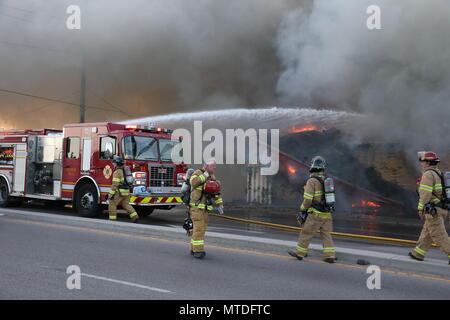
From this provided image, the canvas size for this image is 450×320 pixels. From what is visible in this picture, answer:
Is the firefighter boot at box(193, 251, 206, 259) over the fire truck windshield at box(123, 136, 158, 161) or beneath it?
beneath

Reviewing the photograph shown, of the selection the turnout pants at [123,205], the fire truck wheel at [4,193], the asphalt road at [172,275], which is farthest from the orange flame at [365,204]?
the fire truck wheel at [4,193]

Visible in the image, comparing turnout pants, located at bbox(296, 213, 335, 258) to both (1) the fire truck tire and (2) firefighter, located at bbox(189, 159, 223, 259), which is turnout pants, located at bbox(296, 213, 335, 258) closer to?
(2) firefighter, located at bbox(189, 159, 223, 259)

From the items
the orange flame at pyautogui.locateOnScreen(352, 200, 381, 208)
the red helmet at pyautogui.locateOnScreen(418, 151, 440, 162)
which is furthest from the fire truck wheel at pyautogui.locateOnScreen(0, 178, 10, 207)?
the red helmet at pyautogui.locateOnScreen(418, 151, 440, 162)

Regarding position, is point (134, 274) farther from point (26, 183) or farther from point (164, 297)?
point (26, 183)

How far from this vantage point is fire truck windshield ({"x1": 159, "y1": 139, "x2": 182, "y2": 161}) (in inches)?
427

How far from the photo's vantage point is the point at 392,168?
1369 cm

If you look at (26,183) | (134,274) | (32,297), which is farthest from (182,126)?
(32,297)

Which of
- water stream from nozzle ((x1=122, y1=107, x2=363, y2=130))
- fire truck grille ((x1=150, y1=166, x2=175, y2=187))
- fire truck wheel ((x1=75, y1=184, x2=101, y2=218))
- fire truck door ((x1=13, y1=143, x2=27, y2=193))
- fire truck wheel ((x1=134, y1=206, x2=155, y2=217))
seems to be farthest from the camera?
water stream from nozzle ((x1=122, y1=107, x2=363, y2=130))

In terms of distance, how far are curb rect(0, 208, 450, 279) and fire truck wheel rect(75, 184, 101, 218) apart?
94 centimetres

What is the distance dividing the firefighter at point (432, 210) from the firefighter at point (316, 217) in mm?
1109

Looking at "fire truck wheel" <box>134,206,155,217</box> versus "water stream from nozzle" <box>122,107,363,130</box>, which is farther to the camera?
"water stream from nozzle" <box>122,107,363,130</box>

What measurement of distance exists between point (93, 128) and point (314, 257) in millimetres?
6231

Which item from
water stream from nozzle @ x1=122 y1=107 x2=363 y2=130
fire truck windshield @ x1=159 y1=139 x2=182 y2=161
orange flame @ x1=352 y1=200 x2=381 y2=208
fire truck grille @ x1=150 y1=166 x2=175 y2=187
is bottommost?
orange flame @ x1=352 y1=200 x2=381 y2=208

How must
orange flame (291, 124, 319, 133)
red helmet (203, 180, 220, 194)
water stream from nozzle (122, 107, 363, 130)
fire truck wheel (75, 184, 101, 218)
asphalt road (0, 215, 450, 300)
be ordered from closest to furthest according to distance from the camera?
asphalt road (0, 215, 450, 300)
red helmet (203, 180, 220, 194)
fire truck wheel (75, 184, 101, 218)
orange flame (291, 124, 319, 133)
water stream from nozzle (122, 107, 363, 130)
